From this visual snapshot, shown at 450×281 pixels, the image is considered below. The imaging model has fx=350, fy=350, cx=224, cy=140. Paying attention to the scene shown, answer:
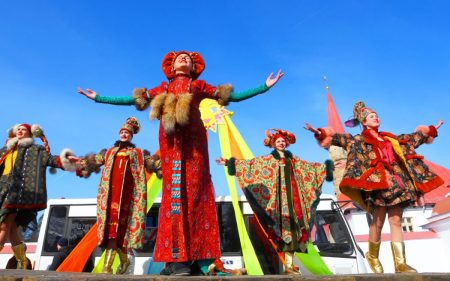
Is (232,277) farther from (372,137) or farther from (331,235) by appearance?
(331,235)

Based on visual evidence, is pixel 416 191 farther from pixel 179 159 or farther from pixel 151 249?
pixel 151 249

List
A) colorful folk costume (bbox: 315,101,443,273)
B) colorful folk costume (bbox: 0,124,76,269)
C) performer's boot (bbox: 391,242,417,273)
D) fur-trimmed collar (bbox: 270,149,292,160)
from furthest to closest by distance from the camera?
fur-trimmed collar (bbox: 270,149,292,160) → colorful folk costume (bbox: 0,124,76,269) → colorful folk costume (bbox: 315,101,443,273) → performer's boot (bbox: 391,242,417,273)

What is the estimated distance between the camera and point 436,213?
69.0 ft

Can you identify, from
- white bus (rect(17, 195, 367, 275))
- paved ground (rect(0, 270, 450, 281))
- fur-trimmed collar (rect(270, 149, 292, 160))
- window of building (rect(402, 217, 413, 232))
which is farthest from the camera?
window of building (rect(402, 217, 413, 232))

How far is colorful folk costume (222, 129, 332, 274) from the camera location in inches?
173

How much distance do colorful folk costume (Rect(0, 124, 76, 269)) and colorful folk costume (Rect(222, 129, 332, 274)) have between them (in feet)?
8.28

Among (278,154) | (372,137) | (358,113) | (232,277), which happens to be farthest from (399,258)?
(232,277)

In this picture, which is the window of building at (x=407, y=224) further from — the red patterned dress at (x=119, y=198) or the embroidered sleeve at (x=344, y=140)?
the red patterned dress at (x=119, y=198)

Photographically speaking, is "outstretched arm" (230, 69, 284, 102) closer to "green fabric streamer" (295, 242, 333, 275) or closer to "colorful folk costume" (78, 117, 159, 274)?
"colorful folk costume" (78, 117, 159, 274)

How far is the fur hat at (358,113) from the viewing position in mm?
4481

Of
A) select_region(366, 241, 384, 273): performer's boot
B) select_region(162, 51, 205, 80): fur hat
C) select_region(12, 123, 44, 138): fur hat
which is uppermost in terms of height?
select_region(162, 51, 205, 80): fur hat

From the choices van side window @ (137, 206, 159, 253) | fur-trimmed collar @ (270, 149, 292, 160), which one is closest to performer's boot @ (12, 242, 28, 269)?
van side window @ (137, 206, 159, 253)

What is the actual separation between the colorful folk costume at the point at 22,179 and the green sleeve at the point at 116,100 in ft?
3.94

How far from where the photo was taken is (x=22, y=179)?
15.5 feet
